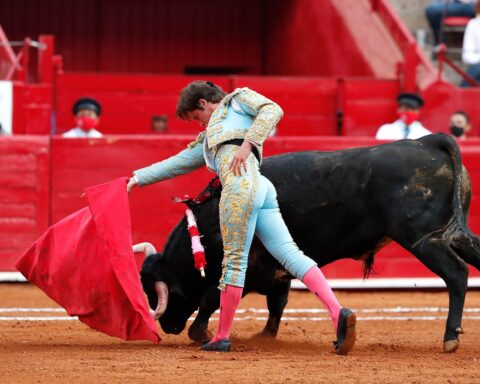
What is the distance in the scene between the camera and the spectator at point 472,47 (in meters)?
13.5

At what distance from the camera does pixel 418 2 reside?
15.3m

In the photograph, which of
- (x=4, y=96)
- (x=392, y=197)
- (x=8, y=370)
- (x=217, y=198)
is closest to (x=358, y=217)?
(x=392, y=197)

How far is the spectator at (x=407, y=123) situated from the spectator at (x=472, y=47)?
2.06 m

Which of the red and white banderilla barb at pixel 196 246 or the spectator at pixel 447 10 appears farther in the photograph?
the spectator at pixel 447 10

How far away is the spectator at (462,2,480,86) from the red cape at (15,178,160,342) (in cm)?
783

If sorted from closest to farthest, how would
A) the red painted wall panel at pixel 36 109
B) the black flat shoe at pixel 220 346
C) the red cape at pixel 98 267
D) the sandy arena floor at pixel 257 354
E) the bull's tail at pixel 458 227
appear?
the sandy arena floor at pixel 257 354 < the black flat shoe at pixel 220 346 < the bull's tail at pixel 458 227 < the red cape at pixel 98 267 < the red painted wall panel at pixel 36 109

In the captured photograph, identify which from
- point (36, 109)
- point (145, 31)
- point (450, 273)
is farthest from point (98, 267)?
point (145, 31)

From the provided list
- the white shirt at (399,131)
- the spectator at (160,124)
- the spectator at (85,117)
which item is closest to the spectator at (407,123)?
the white shirt at (399,131)

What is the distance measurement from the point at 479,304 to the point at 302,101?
4.50m

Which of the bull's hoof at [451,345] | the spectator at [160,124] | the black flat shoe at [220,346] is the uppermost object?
the spectator at [160,124]

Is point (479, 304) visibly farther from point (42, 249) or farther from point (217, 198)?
point (42, 249)

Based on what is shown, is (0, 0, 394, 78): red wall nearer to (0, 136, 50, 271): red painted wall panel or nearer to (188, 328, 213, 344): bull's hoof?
(0, 136, 50, 271): red painted wall panel

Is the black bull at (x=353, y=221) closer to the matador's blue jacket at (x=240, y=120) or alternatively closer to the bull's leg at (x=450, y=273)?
the bull's leg at (x=450, y=273)

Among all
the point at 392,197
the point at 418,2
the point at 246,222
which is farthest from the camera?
the point at 418,2
